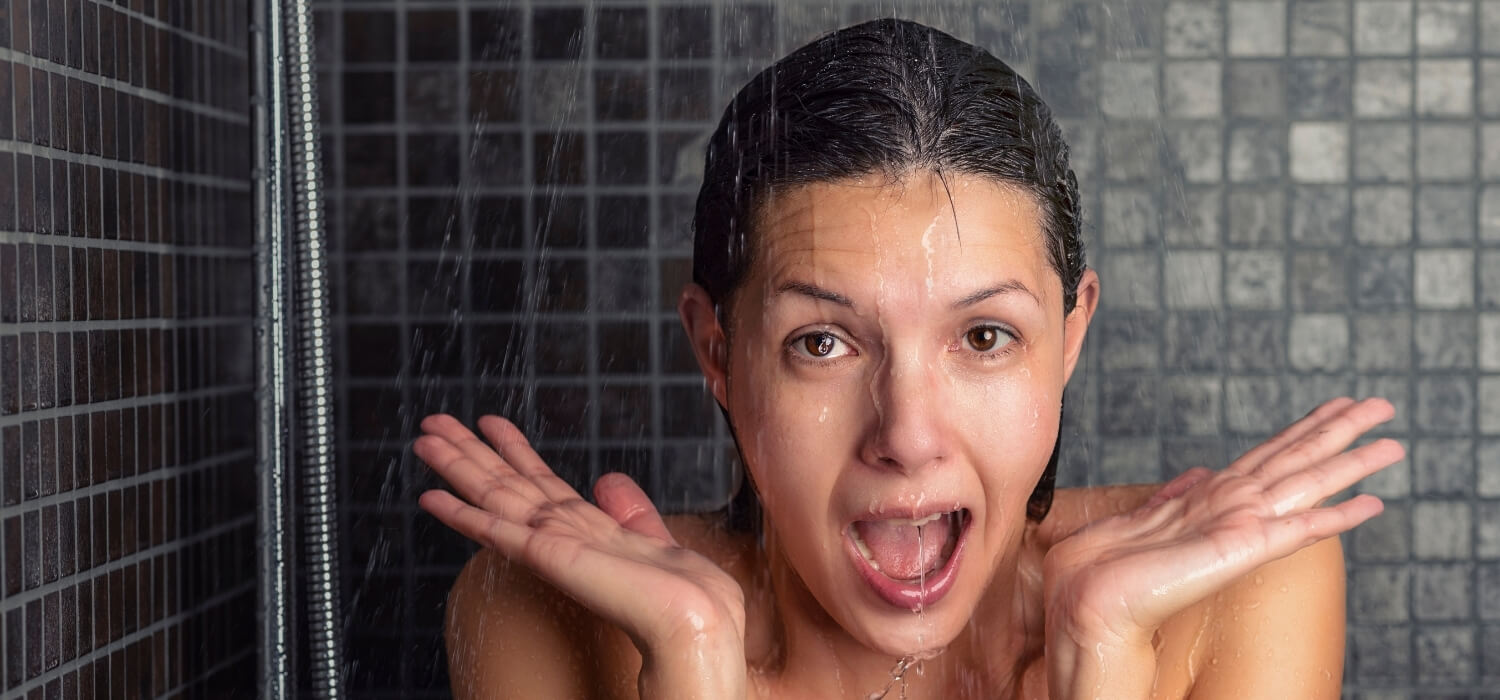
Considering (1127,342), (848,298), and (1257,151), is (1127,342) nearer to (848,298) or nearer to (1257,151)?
Answer: (1257,151)

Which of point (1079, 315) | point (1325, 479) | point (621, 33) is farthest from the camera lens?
point (621, 33)

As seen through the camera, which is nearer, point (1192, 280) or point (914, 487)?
point (914, 487)

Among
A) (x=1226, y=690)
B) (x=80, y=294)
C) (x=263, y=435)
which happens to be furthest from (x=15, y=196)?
(x=1226, y=690)

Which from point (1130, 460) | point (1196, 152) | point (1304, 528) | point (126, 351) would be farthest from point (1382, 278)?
point (126, 351)

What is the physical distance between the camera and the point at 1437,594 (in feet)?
5.73

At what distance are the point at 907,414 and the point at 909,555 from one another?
122 mm

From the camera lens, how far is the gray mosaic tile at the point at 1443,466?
1.73 metres

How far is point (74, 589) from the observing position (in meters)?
1.03

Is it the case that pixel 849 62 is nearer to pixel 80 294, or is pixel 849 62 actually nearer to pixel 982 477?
pixel 982 477

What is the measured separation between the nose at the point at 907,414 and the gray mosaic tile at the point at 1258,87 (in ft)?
3.20

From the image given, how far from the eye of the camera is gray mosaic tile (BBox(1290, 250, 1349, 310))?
1692mm

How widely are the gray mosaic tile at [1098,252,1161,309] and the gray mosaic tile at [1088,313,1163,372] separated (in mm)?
25

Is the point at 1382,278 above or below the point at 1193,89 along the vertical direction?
below

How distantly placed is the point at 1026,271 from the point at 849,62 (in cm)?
20
